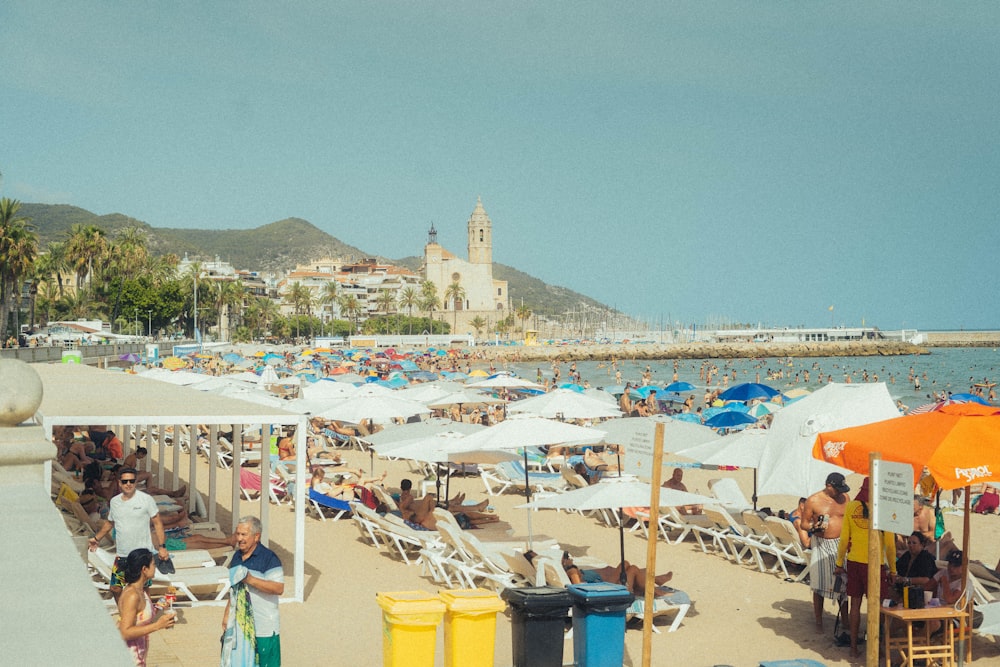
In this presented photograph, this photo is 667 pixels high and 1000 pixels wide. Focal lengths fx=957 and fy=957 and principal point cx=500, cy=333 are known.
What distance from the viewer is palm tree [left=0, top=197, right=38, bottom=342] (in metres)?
51.7

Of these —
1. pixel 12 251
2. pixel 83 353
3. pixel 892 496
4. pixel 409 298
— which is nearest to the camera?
pixel 892 496

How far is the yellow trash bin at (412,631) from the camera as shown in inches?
217

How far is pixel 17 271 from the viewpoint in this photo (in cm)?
5294

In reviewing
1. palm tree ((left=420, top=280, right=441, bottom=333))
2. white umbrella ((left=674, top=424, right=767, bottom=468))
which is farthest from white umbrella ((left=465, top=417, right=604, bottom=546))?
palm tree ((left=420, top=280, right=441, bottom=333))

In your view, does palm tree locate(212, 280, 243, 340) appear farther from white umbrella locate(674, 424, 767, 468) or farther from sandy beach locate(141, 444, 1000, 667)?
white umbrella locate(674, 424, 767, 468)

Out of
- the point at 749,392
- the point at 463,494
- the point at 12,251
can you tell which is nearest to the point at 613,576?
the point at 463,494

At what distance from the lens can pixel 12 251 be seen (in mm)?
51719

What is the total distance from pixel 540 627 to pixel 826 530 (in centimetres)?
272

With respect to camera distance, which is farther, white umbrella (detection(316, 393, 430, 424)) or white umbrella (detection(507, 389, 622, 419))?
white umbrella (detection(507, 389, 622, 419))

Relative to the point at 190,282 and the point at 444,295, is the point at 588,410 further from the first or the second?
the point at 444,295

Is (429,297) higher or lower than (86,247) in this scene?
lower

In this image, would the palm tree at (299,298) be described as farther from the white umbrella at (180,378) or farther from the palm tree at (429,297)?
the white umbrella at (180,378)

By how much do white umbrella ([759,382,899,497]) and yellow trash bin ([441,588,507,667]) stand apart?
3.68 metres

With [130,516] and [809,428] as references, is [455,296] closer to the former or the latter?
[809,428]
